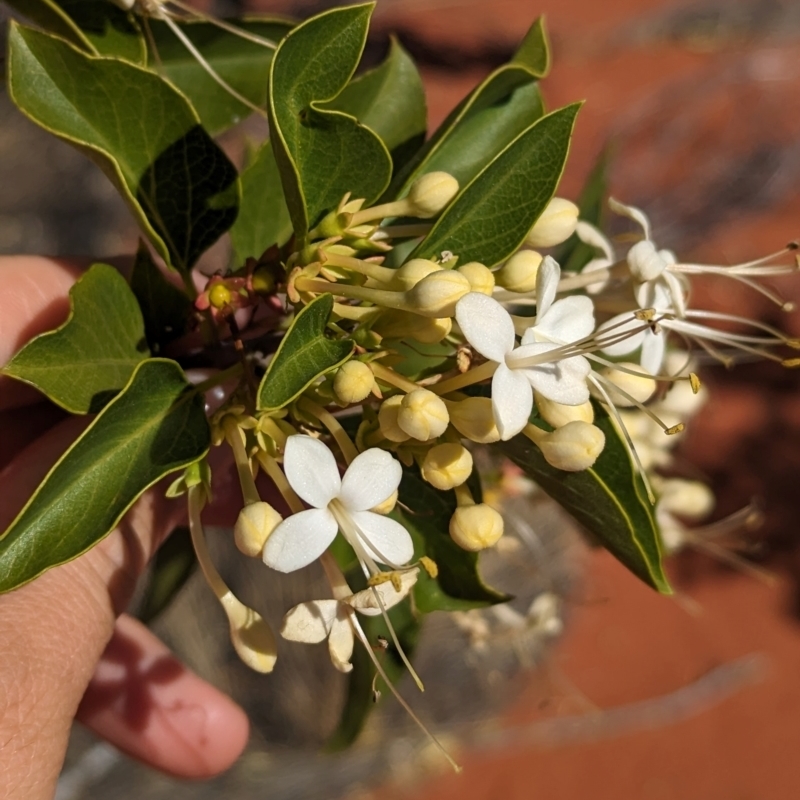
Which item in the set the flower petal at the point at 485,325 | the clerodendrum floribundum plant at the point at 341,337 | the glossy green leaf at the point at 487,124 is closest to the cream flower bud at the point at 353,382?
the clerodendrum floribundum plant at the point at 341,337

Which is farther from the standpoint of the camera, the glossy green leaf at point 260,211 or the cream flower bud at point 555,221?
the glossy green leaf at point 260,211

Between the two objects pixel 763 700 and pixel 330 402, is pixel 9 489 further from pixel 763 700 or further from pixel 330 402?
pixel 763 700

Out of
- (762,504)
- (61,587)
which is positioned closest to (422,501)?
(61,587)

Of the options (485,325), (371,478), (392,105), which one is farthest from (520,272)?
(392,105)

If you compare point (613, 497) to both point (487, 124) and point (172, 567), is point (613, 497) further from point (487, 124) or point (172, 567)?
point (172, 567)

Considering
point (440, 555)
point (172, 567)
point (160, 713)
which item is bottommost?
point (160, 713)

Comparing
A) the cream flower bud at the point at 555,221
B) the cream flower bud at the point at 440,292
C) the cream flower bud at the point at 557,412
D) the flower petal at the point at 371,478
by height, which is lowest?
the cream flower bud at the point at 557,412

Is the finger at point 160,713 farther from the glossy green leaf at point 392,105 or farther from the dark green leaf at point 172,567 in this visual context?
the glossy green leaf at point 392,105
